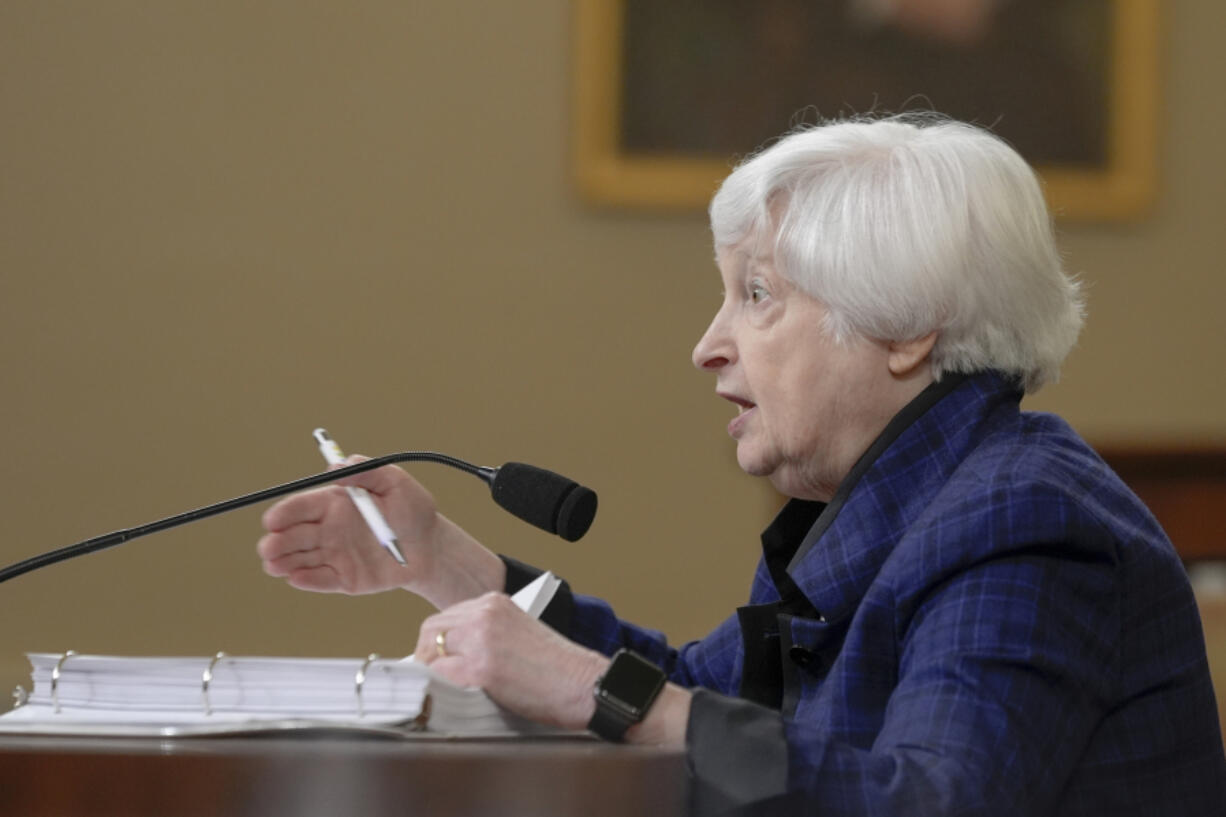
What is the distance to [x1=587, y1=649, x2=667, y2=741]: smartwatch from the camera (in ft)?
4.09

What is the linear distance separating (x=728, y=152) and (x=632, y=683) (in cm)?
345

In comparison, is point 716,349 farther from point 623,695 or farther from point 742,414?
point 623,695

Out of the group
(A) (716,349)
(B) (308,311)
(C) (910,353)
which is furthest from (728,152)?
(C) (910,353)

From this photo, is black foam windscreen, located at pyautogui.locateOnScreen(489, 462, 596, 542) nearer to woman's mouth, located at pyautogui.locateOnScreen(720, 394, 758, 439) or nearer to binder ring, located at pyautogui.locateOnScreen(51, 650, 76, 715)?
woman's mouth, located at pyautogui.locateOnScreen(720, 394, 758, 439)

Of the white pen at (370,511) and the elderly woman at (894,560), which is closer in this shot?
the elderly woman at (894,560)

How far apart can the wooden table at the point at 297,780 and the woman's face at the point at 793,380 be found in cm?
79

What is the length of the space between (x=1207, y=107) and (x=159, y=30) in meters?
3.20

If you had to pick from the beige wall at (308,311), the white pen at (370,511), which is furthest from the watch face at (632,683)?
the beige wall at (308,311)

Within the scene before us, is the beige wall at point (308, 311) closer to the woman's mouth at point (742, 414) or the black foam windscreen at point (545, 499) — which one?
the woman's mouth at point (742, 414)

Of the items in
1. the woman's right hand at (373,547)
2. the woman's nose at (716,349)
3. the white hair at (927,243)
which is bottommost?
the woman's right hand at (373,547)

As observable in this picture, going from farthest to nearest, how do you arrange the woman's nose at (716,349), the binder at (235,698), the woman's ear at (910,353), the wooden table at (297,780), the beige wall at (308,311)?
the beige wall at (308,311) → the woman's nose at (716,349) → the woman's ear at (910,353) → the binder at (235,698) → the wooden table at (297,780)

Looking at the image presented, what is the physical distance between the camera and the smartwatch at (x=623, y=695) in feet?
4.09

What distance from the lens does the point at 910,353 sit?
176cm

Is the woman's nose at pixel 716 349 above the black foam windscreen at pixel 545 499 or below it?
above
